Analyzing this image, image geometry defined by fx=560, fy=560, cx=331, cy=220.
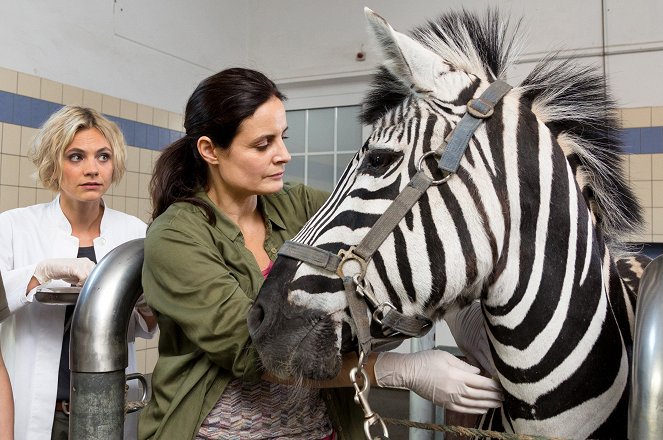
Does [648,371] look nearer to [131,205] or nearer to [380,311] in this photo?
[380,311]

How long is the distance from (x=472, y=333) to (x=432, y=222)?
0.40 metres

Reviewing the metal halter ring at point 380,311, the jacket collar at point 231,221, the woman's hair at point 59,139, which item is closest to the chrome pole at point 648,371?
the metal halter ring at point 380,311

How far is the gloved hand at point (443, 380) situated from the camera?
1014 millimetres

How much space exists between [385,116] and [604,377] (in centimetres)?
62

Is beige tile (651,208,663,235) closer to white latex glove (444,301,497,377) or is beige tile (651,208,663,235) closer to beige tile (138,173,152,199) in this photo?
white latex glove (444,301,497,377)

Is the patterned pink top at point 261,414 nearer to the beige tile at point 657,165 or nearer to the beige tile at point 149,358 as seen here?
the beige tile at point 149,358

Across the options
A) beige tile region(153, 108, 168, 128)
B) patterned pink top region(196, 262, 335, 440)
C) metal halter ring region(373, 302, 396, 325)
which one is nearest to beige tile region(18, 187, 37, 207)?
beige tile region(153, 108, 168, 128)

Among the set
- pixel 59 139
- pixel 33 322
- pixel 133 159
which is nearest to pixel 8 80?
pixel 133 159

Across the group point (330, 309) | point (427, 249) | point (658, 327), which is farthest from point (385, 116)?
point (658, 327)

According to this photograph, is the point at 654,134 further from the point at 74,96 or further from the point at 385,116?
the point at 74,96

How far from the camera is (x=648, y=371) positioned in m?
0.79

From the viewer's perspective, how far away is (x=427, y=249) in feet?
3.20

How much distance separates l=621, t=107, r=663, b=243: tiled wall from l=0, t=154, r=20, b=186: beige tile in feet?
13.8

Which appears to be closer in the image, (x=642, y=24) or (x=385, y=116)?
(x=385, y=116)
